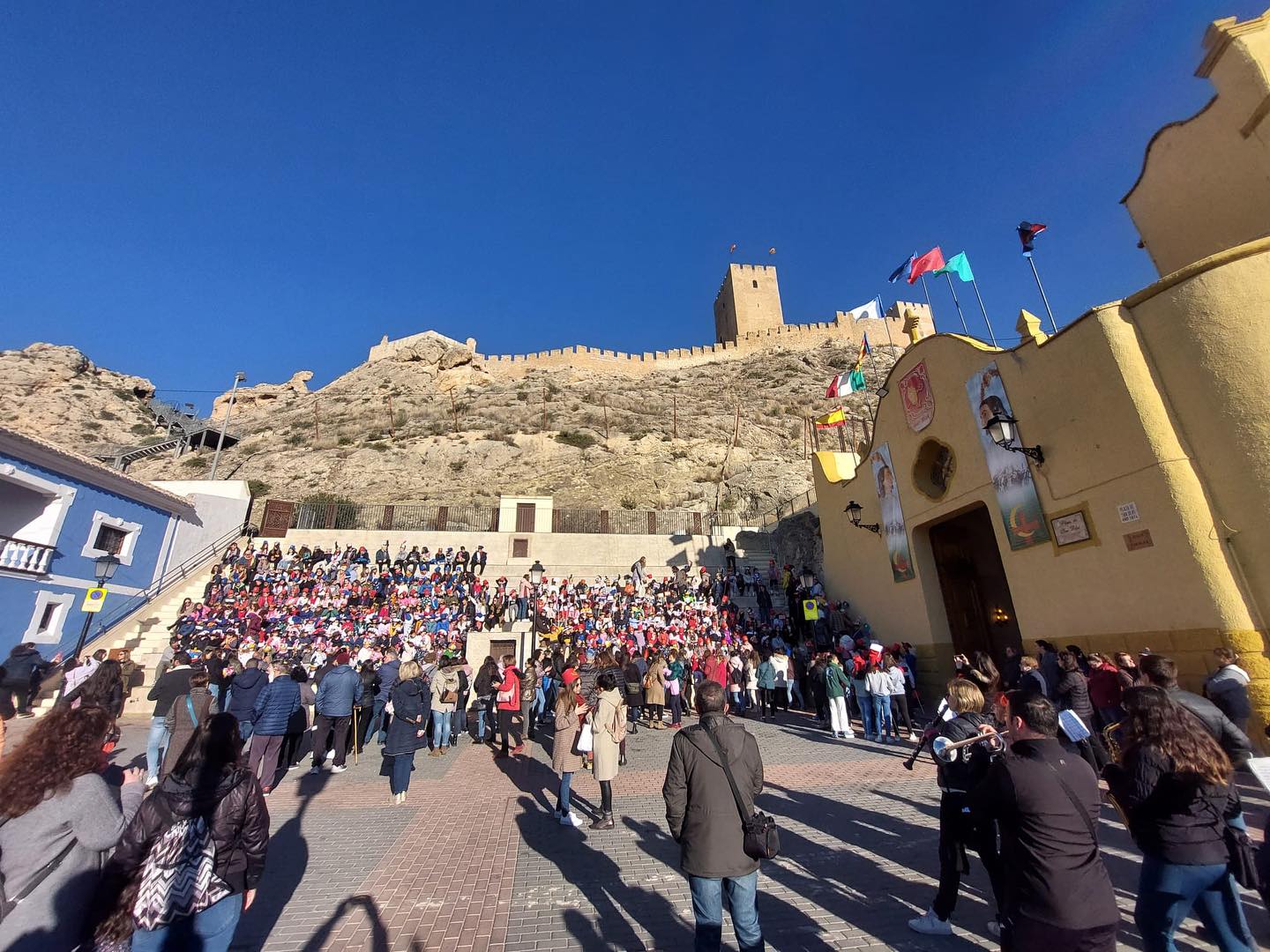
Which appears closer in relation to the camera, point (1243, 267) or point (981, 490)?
point (1243, 267)

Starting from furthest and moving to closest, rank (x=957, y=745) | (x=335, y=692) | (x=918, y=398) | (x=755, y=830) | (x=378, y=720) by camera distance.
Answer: (x=918, y=398) → (x=378, y=720) → (x=335, y=692) → (x=957, y=745) → (x=755, y=830)

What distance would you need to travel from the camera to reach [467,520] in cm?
2897

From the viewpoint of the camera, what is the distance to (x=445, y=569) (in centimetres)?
2180

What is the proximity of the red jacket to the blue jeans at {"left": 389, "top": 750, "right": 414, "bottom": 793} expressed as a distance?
7.95 feet

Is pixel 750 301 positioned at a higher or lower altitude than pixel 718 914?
higher

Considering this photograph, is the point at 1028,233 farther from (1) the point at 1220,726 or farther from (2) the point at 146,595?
(2) the point at 146,595

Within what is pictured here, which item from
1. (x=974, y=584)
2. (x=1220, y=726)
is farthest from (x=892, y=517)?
(x=1220, y=726)

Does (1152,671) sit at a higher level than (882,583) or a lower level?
lower

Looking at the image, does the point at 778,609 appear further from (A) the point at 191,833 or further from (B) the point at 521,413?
(B) the point at 521,413

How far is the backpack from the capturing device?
8.62 ft

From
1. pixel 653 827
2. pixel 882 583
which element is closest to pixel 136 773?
pixel 653 827

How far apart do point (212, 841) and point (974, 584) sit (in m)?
16.7

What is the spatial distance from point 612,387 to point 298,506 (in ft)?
109

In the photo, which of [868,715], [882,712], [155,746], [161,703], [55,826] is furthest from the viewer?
[868,715]
